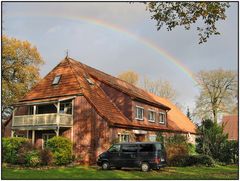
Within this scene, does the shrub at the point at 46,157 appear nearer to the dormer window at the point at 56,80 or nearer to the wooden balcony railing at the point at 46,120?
the wooden balcony railing at the point at 46,120

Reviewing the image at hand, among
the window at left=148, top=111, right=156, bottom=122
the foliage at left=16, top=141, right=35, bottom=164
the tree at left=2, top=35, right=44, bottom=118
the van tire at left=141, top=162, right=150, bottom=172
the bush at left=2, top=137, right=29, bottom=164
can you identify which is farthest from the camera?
the tree at left=2, top=35, right=44, bottom=118

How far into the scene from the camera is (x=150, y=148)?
21.8m

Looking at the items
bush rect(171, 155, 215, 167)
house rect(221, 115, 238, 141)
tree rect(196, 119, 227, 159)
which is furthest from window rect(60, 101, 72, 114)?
house rect(221, 115, 238, 141)

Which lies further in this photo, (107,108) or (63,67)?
(63,67)

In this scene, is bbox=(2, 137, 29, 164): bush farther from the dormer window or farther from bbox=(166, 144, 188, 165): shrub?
bbox=(166, 144, 188, 165): shrub

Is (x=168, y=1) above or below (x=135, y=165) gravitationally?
above

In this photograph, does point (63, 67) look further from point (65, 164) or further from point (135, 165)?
point (135, 165)

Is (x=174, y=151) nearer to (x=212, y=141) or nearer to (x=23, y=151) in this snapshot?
(x=212, y=141)

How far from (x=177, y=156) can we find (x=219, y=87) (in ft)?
106

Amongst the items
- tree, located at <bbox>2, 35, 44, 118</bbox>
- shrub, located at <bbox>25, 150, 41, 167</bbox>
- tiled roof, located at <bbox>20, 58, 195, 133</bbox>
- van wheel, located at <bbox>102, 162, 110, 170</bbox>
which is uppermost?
tree, located at <bbox>2, 35, 44, 118</bbox>

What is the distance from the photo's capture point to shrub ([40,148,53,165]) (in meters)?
24.1

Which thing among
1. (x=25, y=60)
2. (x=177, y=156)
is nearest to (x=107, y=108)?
(x=177, y=156)

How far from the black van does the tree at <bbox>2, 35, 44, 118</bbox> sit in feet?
87.0

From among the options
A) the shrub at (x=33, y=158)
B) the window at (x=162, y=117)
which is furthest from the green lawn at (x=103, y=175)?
the window at (x=162, y=117)
